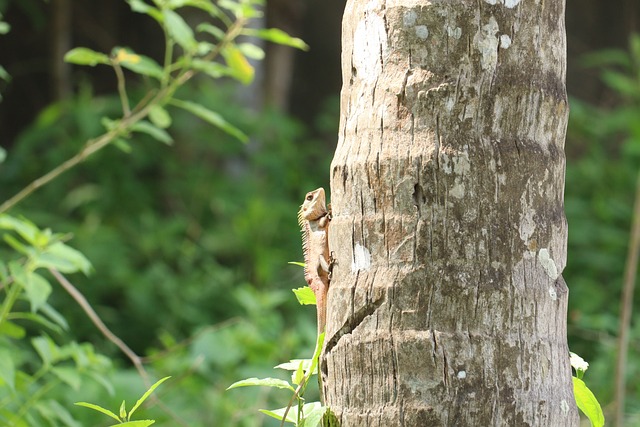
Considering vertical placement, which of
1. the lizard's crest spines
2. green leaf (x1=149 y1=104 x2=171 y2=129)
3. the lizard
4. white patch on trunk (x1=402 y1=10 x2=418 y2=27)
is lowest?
the lizard

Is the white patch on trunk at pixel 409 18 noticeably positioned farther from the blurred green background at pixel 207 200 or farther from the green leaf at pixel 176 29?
the blurred green background at pixel 207 200

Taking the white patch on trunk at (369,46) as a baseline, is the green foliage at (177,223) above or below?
below

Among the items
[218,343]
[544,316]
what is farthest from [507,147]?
[218,343]

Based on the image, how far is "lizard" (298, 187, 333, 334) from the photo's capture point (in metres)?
2.13

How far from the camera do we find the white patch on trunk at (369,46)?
77.7 inches

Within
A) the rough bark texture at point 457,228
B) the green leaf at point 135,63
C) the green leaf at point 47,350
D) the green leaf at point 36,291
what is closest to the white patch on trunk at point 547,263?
the rough bark texture at point 457,228

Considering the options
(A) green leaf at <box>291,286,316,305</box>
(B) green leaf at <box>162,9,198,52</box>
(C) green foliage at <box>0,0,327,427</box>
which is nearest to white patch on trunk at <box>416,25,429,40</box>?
(A) green leaf at <box>291,286,316,305</box>

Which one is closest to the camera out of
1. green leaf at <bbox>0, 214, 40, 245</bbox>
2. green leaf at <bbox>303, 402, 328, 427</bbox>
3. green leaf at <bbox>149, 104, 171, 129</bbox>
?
green leaf at <bbox>303, 402, 328, 427</bbox>

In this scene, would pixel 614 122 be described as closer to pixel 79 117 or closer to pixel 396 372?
pixel 79 117

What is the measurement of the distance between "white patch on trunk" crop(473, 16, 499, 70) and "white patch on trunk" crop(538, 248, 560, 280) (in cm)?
40

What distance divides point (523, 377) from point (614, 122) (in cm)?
639

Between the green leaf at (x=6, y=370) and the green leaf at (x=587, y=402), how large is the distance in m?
1.69

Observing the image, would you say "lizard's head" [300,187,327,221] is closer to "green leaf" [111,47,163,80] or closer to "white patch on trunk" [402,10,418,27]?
"white patch on trunk" [402,10,418,27]

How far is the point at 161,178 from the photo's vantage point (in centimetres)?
770
